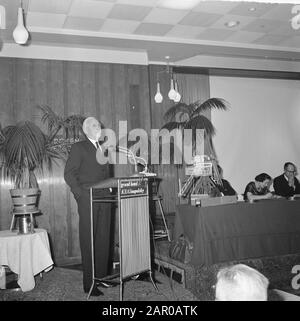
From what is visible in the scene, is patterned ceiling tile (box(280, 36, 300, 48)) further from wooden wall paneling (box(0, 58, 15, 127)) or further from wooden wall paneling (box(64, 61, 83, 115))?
wooden wall paneling (box(0, 58, 15, 127))

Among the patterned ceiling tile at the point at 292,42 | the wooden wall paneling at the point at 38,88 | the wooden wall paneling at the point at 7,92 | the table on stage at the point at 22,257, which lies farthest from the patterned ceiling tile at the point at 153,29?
the table on stage at the point at 22,257

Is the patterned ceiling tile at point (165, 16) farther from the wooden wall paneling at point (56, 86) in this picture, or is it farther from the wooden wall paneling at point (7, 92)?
the wooden wall paneling at point (7, 92)

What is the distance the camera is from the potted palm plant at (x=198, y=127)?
3857mm

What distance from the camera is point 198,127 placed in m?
5.76

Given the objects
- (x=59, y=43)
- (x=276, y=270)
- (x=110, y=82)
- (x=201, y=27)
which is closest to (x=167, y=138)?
(x=110, y=82)

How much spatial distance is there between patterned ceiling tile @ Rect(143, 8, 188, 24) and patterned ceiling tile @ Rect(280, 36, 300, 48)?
2.42 meters

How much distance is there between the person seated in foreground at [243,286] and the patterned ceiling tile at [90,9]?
14.2 feet

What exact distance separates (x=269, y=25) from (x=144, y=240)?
447 cm

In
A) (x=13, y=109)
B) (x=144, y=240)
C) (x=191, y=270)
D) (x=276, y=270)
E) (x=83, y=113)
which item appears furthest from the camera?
(x=83, y=113)

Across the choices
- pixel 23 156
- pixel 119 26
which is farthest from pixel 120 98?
pixel 23 156

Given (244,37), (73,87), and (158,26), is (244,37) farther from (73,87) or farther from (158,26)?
(73,87)

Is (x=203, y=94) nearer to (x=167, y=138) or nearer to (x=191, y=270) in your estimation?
(x=167, y=138)

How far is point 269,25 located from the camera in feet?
18.8

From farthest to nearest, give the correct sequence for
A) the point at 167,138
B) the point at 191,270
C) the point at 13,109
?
the point at 167,138, the point at 13,109, the point at 191,270
